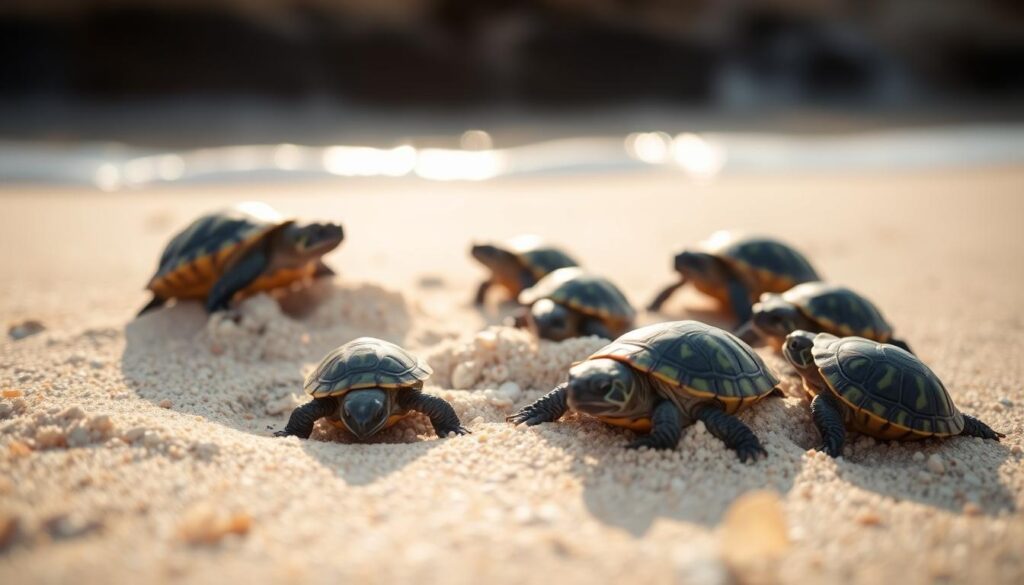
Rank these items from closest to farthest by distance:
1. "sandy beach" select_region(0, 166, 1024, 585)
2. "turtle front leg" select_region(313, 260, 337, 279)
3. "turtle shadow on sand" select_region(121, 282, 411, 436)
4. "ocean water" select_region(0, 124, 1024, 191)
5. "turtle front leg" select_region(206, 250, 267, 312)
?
1. "sandy beach" select_region(0, 166, 1024, 585)
2. "turtle shadow on sand" select_region(121, 282, 411, 436)
3. "turtle front leg" select_region(206, 250, 267, 312)
4. "turtle front leg" select_region(313, 260, 337, 279)
5. "ocean water" select_region(0, 124, 1024, 191)

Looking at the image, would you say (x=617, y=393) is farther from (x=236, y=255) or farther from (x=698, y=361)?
(x=236, y=255)

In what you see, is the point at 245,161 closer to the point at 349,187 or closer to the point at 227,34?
the point at 349,187

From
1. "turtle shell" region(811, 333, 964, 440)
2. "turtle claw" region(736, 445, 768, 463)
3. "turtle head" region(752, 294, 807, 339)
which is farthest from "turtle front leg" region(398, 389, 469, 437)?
"turtle head" region(752, 294, 807, 339)

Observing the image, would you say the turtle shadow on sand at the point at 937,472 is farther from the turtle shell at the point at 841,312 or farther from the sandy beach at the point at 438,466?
the turtle shell at the point at 841,312

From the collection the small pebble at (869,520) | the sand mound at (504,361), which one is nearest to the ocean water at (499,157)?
the sand mound at (504,361)

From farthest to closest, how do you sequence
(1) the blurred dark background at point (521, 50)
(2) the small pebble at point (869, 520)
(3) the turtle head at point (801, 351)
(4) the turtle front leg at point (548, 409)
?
(1) the blurred dark background at point (521, 50)
(3) the turtle head at point (801, 351)
(4) the turtle front leg at point (548, 409)
(2) the small pebble at point (869, 520)

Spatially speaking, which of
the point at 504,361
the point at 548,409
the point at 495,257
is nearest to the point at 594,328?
the point at 504,361

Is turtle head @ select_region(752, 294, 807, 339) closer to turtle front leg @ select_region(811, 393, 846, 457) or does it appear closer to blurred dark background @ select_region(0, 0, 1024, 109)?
turtle front leg @ select_region(811, 393, 846, 457)
